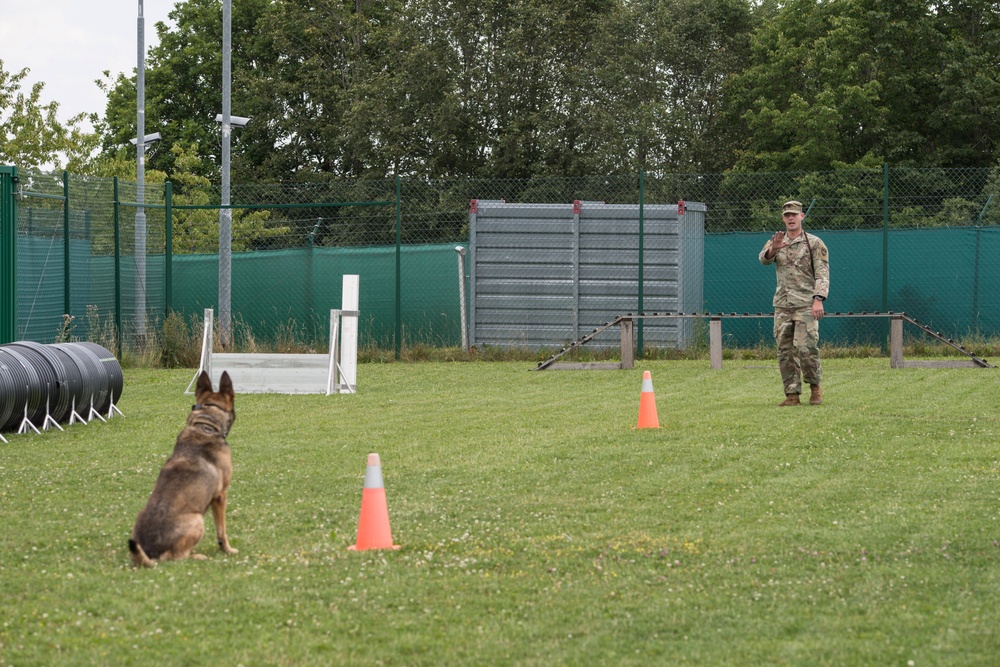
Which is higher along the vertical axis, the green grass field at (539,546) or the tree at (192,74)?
the tree at (192,74)

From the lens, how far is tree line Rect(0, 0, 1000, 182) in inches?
1457

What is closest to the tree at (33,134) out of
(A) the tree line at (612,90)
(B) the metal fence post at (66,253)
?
(A) the tree line at (612,90)

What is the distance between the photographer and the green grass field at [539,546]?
4.89 metres

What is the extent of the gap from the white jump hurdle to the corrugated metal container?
610 cm

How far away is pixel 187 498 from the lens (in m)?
6.33

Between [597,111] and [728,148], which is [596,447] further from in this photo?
[728,148]

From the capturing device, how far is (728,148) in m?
42.7

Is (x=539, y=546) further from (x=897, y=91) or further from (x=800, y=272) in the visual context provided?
(x=897, y=91)

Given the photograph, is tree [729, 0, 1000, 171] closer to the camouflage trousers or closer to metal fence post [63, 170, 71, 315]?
metal fence post [63, 170, 71, 315]

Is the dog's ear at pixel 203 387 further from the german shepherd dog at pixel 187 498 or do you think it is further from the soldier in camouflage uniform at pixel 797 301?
the soldier in camouflage uniform at pixel 797 301

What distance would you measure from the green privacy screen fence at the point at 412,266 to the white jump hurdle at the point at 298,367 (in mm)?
3573

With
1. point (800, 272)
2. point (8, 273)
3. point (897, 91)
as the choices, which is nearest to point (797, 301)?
point (800, 272)

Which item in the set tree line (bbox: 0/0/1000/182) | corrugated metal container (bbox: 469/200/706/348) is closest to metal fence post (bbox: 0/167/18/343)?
corrugated metal container (bbox: 469/200/706/348)

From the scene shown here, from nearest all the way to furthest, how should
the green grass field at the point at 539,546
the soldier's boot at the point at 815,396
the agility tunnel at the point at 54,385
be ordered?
the green grass field at the point at 539,546 < the agility tunnel at the point at 54,385 < the soldier's boot at the point at 815,396
